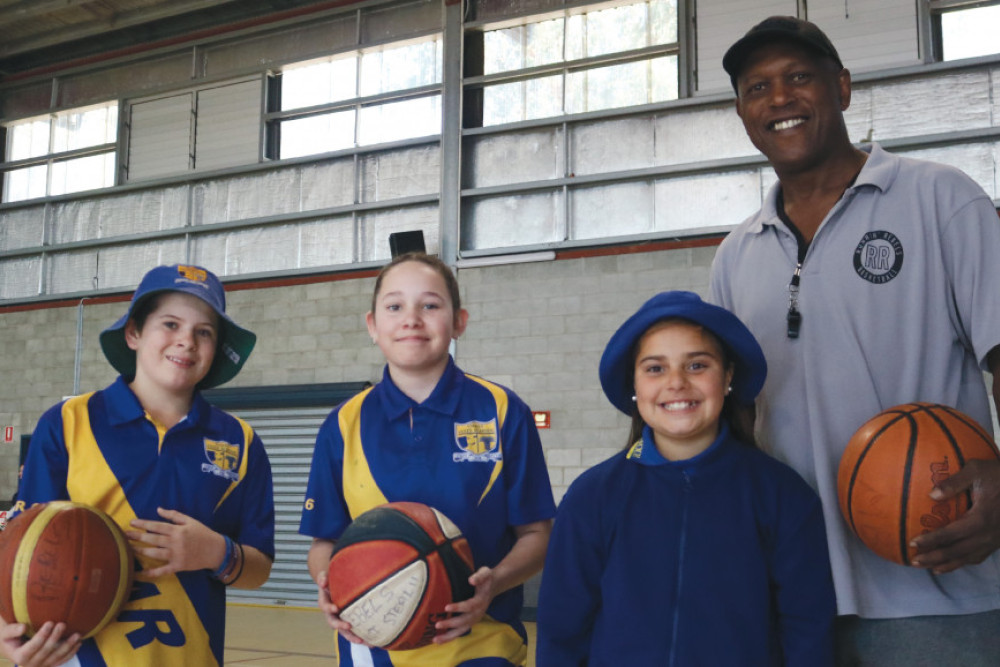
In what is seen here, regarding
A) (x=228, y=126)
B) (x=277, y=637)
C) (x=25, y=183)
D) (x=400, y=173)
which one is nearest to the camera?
(x=277, y=637)

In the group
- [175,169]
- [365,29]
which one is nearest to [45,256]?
[175,169]

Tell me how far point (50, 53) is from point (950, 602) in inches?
546

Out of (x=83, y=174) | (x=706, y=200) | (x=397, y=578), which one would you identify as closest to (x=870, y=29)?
(x=706, y=200)

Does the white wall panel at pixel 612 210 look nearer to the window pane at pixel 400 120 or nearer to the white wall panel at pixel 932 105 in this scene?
the window pane at pixel 400 120

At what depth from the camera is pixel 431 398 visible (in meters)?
2.62

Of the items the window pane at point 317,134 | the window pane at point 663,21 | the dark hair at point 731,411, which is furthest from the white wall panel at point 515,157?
the dark hair at point 731,411

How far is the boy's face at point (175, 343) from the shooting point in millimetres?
2660

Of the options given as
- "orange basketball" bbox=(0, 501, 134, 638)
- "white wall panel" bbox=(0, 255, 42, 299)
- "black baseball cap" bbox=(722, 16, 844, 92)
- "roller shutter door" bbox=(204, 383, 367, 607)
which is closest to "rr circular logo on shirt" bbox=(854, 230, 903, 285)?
"black baseball cap" bbox=(722, 16, 844, 92)

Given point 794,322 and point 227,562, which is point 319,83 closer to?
point 227,562

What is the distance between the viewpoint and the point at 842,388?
2.11 metres

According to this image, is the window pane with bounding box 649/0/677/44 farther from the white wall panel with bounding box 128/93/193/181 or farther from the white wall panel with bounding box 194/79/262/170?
the white wall panel with bounding box 128/93/193/181

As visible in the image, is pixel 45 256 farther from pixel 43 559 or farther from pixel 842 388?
pixel 842 388

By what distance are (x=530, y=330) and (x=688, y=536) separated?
763 cm

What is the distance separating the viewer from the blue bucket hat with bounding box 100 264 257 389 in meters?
2.70
